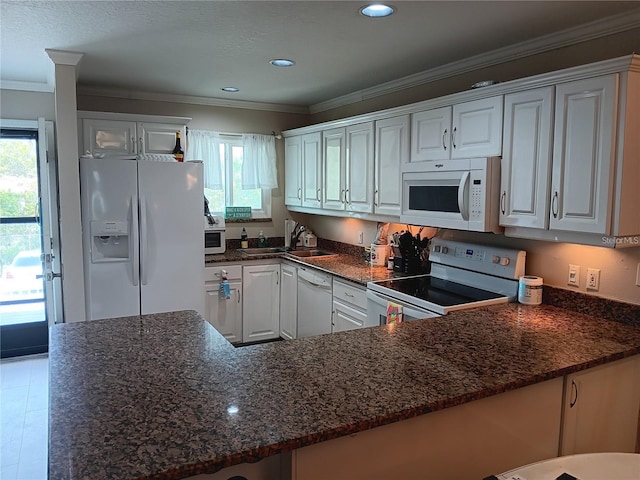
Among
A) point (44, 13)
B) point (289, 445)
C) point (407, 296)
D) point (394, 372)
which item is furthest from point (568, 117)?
point (44, 13)

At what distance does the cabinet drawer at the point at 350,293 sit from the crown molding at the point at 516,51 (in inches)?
63.2

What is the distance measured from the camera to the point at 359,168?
392 cm

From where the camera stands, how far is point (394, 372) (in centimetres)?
167

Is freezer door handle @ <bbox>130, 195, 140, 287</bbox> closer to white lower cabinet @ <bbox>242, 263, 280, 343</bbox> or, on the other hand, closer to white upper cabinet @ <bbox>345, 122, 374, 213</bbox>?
white lower cabinet @ <bbox>242, 263, 280, 343</bbox>

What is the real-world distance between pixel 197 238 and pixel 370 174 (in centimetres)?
145

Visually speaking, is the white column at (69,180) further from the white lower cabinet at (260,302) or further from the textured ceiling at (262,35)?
the white lower cabinet at (260,302)

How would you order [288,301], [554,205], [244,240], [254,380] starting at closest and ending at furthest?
[254,380], [554,205], [288,301], [244,240]

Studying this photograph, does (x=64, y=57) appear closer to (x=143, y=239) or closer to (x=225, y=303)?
(x=143, y=239)

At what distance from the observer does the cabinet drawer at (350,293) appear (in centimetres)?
342

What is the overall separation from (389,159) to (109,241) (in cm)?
213

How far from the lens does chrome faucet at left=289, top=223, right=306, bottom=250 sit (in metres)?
5.08

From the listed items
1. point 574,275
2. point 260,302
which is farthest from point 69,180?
point 574,275

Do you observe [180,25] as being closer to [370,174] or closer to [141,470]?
[370,174]

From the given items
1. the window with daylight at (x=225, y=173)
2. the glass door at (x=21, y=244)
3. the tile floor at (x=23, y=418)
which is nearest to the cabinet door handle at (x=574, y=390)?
the tile floor at (x=23, y=418)
